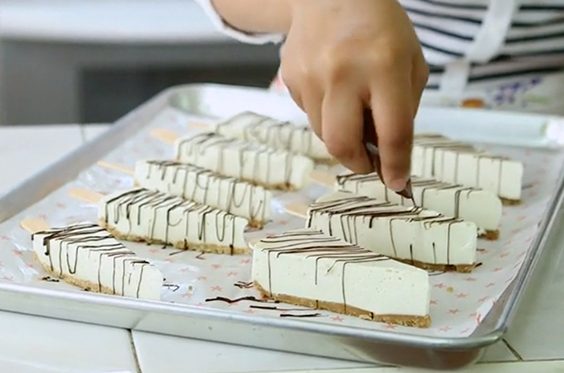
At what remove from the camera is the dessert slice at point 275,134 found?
1018 millimetres

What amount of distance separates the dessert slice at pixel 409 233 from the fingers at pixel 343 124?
119mm

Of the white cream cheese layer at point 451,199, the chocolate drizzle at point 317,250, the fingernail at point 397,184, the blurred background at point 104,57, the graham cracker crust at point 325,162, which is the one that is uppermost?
the fingernail at point 397,184

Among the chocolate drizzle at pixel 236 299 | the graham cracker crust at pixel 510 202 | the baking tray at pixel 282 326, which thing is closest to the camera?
the baking tray at pixel 282 326

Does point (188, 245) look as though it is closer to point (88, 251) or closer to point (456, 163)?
point (88, 251)

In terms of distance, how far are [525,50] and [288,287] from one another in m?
0.53

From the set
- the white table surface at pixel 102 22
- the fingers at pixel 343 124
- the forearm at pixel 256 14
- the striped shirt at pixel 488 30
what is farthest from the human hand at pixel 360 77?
the white table surface at pixel 102 22

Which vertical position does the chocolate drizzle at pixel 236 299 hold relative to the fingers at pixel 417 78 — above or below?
below

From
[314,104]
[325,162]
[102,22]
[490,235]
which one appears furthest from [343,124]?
[102,22]

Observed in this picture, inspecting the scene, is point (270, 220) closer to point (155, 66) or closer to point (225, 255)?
point (225, 255)

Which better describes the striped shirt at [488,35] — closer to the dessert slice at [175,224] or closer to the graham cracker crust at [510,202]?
the graham cracker crust at [510,202]

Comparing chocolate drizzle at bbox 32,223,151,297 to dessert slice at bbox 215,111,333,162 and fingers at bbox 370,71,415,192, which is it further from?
dessert slice at bbox 215,111,333,162

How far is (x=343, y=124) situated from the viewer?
0.65 meters

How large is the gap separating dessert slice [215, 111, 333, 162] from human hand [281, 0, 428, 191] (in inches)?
13.1

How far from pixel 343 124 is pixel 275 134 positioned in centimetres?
38
